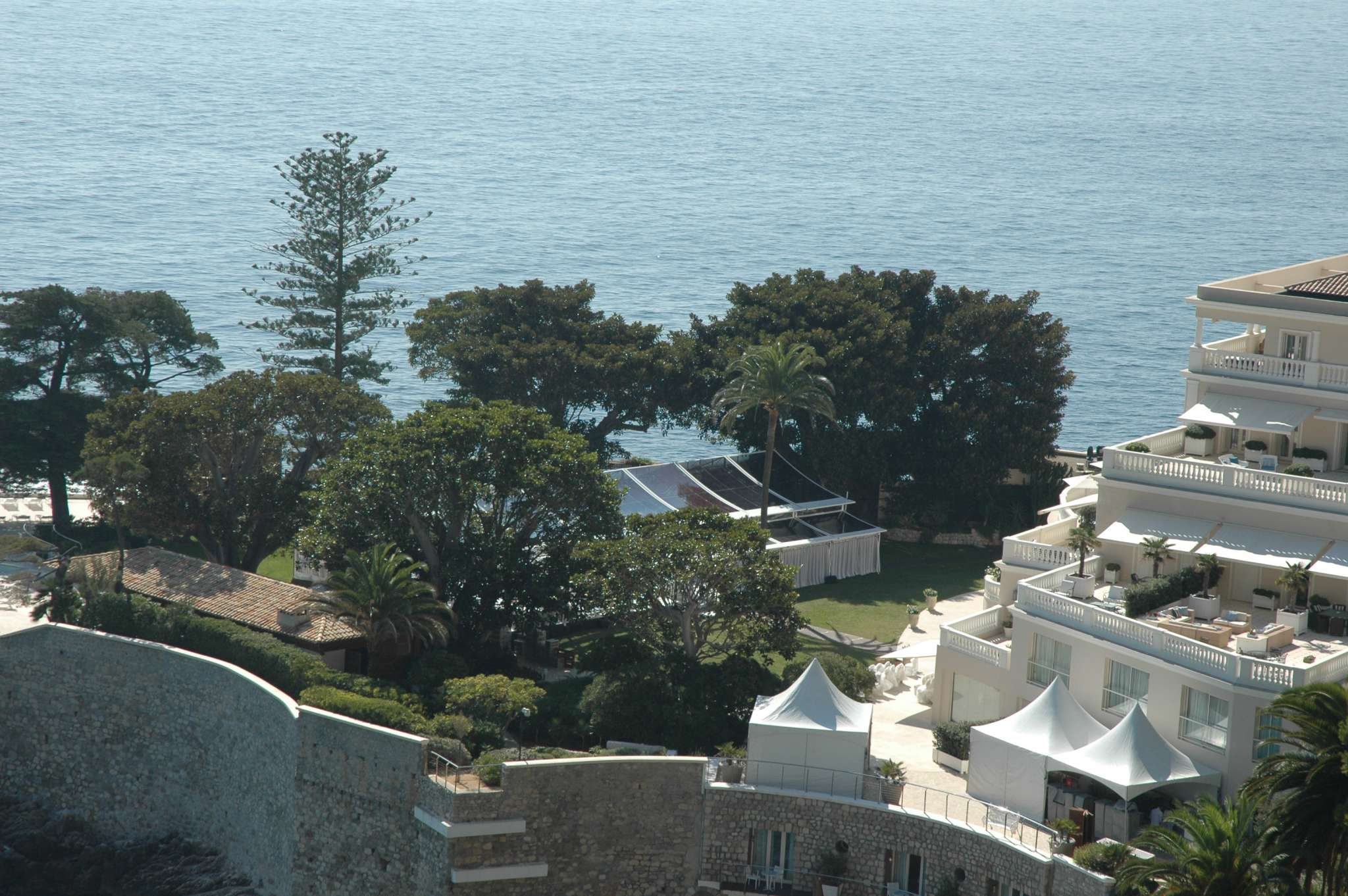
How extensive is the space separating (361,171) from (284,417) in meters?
19.9

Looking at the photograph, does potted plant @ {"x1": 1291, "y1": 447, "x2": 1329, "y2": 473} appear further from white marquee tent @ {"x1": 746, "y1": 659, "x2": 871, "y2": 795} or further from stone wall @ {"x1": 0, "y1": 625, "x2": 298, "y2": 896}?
stone wall @ {"x1": 0, "y1": 625, "x2": 298, "y2": 896}

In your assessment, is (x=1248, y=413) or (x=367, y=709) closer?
(x=367, y=709)

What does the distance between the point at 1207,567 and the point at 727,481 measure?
2143 centimetres

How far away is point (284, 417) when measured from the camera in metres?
51.5

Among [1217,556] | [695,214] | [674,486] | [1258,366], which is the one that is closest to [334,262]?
[674,486]

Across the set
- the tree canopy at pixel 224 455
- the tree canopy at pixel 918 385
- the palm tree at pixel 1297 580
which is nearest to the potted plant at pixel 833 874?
the palm tree at pixel 1297 580

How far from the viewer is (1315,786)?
94.0 ft

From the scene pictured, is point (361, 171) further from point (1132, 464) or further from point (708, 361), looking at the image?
point (1132, 464)

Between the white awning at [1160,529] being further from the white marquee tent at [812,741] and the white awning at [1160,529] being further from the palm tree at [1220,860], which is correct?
the palm tree at [1220,860]

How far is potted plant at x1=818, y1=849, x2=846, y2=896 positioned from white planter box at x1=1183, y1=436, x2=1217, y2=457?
1415 centimetres

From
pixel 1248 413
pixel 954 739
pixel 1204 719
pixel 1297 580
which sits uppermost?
pixel 1248 413

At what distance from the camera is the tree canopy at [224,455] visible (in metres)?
50.1

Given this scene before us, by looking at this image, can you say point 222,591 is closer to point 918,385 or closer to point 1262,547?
point 918,385

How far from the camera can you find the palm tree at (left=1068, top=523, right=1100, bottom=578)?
1567 inches
